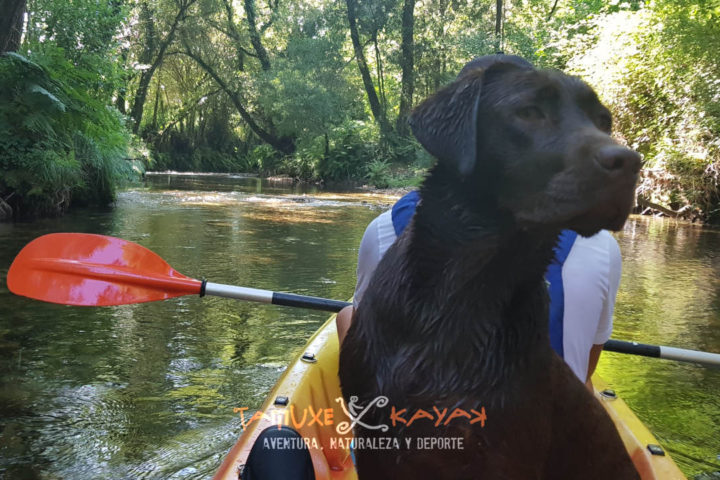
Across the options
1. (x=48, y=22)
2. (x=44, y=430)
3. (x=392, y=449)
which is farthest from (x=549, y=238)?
(x=48, y=22)

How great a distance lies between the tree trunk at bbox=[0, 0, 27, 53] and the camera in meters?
8.48

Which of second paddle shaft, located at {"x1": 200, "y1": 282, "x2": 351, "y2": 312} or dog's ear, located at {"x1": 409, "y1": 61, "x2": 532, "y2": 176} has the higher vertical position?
dog's ear, located at {"x1": 409, "y1": 61, "x2": 532, "y2": 176}

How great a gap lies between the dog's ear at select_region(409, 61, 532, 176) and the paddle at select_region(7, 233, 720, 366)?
7.26 ft

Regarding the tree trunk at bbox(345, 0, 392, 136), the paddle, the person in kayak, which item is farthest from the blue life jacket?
the tree trunk at bbox(345, 0, 392, 136)

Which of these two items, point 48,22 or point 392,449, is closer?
point 392,449

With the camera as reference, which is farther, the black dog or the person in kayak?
the person in kayak

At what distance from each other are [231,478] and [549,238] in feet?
4.16

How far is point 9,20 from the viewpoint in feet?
28.0

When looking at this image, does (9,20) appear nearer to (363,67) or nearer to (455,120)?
(455,120)

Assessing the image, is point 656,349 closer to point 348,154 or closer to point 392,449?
point 392,449

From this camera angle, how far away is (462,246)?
4.00 ft

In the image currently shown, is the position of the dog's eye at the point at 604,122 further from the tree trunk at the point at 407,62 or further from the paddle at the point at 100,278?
the tree trunk at the point at 407,62

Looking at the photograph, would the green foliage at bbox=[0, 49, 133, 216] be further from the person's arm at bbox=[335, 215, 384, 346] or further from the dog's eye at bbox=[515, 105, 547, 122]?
the dog's eye at bbox=[515, 105, 547, 122]

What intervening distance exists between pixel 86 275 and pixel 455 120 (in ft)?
8.96
